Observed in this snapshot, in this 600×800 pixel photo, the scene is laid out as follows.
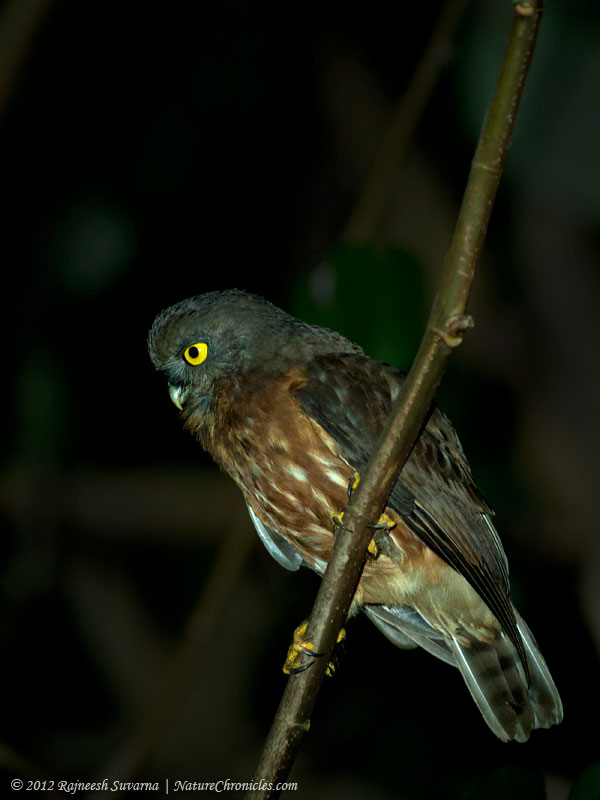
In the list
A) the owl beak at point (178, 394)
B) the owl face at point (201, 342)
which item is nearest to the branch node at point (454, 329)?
the owl face at point (201, 342)

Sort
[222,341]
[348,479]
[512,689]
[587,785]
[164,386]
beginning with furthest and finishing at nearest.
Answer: [164,386], [222,341], [512,689], [348,479], [587,785]

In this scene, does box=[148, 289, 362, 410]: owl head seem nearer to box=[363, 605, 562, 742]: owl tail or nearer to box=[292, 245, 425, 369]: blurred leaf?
box=[292, 245, 425, 369]: blurred leaf

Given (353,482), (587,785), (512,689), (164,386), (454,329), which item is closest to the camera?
(454,329)

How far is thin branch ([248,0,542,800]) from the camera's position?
2.00 meters

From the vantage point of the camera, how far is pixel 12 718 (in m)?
6.43

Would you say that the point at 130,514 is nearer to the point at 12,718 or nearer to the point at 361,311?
the point at 12,718

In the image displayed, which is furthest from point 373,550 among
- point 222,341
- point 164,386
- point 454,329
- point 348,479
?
point 164,386

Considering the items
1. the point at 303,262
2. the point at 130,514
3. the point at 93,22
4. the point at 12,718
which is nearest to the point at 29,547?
the point at 130,514

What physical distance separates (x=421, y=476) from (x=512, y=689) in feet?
3.43

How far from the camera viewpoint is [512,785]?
2.75 metres

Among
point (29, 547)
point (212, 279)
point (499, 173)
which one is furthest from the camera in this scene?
point (212, 279)

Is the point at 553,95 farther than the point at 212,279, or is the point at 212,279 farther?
the point at 212,279

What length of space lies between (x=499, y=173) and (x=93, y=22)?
182 inches

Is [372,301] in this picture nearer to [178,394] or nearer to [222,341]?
[222,341]
